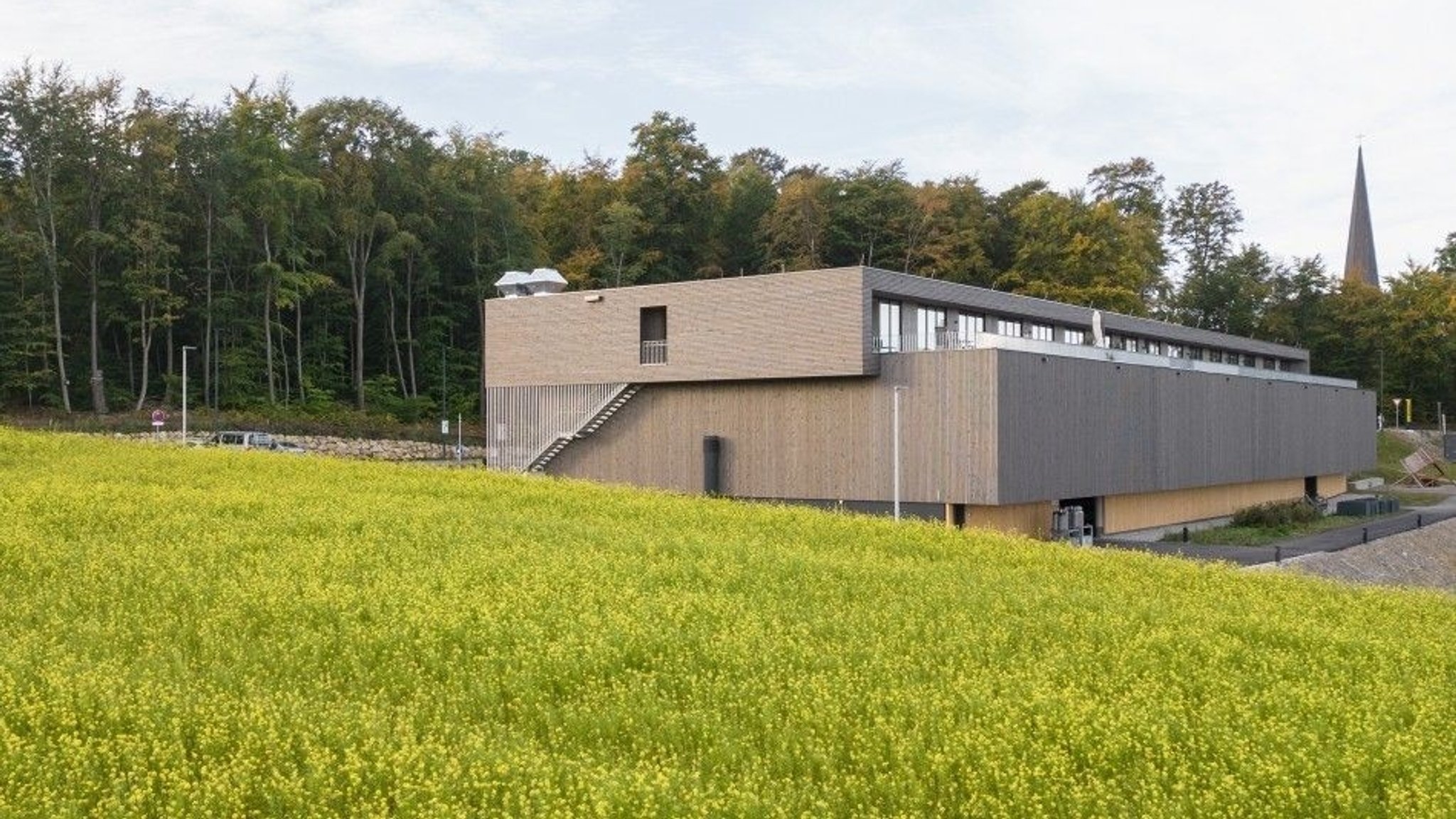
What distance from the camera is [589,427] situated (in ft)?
129

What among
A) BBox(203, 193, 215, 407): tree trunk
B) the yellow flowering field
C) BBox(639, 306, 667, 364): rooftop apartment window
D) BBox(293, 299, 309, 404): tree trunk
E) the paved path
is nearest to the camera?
the yellow flowering field

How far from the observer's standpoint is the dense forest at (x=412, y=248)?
5372 centimetres

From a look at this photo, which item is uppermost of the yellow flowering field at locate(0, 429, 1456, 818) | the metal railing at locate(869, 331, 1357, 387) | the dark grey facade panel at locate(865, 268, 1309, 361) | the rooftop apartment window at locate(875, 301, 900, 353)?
the dark grey facade panel at locate(865, 268, 1309, 361)

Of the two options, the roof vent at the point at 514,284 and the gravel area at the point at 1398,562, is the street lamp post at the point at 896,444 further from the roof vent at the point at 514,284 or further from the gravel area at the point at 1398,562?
→ the roof vent at the point at 514,284

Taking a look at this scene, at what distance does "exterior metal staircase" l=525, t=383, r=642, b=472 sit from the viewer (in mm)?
38594

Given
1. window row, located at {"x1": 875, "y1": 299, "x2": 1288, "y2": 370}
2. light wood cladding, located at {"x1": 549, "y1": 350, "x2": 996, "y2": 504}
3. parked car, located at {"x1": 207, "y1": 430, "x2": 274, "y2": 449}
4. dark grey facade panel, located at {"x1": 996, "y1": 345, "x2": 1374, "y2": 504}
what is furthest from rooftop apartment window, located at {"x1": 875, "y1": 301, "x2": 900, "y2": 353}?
parked car, located at {"x1": 207, "y1": 430, "x2": 274, "y2": 449}

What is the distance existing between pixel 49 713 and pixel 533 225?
6531 centimetres

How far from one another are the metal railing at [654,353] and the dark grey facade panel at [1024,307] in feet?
22.0

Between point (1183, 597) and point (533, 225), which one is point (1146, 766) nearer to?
point (1183, 597)

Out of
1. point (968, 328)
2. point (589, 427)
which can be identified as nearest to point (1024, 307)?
point (968, 328)

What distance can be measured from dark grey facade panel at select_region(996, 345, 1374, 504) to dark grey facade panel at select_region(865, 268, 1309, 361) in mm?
4519

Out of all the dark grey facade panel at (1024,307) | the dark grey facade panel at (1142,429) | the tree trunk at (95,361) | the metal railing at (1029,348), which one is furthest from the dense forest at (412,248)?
the metal railing at (1029,348)

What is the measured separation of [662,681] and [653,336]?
91.8ft

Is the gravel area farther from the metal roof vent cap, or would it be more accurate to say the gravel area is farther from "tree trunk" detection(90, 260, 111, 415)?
"tree trunk" detection(90, 260, 111, 415)
